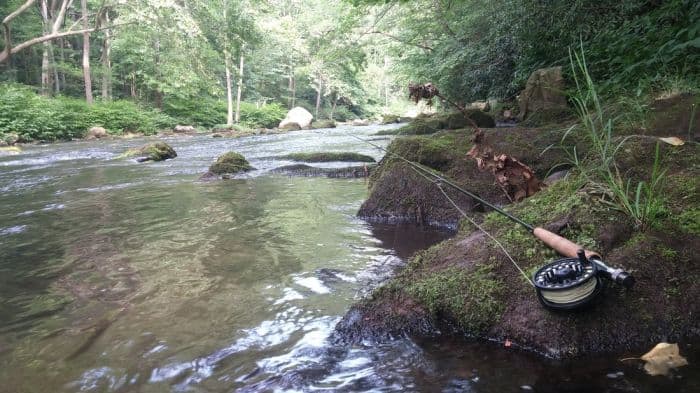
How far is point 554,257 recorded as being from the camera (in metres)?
2.42

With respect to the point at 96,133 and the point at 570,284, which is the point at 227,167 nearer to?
the point at 570,284

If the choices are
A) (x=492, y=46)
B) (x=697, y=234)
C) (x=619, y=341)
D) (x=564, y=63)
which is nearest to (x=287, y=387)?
(x=619, y=341)

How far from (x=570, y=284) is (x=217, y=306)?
214 centimetres

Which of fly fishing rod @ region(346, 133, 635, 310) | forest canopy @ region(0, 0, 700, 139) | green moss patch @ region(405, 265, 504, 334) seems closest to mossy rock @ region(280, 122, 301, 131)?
forest canopy @ region(0, 0, 700, 139)

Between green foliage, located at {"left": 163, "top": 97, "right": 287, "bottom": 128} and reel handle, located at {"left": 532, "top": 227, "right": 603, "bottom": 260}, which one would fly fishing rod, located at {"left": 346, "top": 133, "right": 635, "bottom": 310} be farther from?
green foliage, located at {"left": 163, "top": 97, "right": 287, "bottom": 128}

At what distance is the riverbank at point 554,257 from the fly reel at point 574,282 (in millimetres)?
116

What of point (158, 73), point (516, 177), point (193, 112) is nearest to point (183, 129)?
point (193, 112)

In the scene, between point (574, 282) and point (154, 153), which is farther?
point (154, 153)

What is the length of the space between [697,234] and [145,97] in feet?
119

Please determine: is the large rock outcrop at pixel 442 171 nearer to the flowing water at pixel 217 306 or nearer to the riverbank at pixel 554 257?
the flowing water at pixel 217 306

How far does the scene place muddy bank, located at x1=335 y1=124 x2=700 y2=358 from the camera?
2068 mm

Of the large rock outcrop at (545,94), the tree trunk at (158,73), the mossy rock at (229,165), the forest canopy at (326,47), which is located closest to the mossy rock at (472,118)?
the large rock outcrop at (545,94)

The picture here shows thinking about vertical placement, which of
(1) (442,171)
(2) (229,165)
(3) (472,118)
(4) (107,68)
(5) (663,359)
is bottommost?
(5) (663,359)

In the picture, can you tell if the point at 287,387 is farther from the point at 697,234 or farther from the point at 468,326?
the point at 697,234
